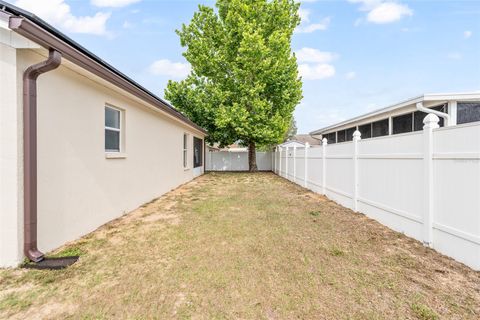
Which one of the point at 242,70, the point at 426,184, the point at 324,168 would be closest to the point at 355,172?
the point at 324,168

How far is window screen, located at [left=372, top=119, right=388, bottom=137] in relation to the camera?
1110 centimetres

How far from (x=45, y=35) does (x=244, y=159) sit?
68.4ft

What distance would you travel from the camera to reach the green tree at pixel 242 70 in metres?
16.8

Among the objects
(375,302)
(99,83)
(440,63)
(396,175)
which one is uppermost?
(440,63)

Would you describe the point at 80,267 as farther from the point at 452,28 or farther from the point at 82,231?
Answer: the point at 452,28

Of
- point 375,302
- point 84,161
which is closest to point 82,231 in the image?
point 84,161

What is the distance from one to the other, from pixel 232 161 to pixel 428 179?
20.2 m

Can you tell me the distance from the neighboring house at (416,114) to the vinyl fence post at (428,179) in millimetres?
4788

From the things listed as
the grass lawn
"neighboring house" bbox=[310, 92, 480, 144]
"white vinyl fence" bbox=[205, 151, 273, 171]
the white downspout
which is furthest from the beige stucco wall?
"white vinyl fence" bbox=[205, 151, 273, 171]

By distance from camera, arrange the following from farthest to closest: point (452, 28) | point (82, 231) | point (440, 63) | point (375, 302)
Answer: point (440, 63) < point (452, 28) < point (82, 231) < point (375, 302)

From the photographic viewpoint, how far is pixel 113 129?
5883mm

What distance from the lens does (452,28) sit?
10.5 m

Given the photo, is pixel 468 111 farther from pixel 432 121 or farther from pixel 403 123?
pixel 432 121

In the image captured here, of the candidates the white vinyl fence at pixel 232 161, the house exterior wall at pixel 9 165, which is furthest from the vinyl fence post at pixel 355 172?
the white vinyl fence at pixel 232 161
